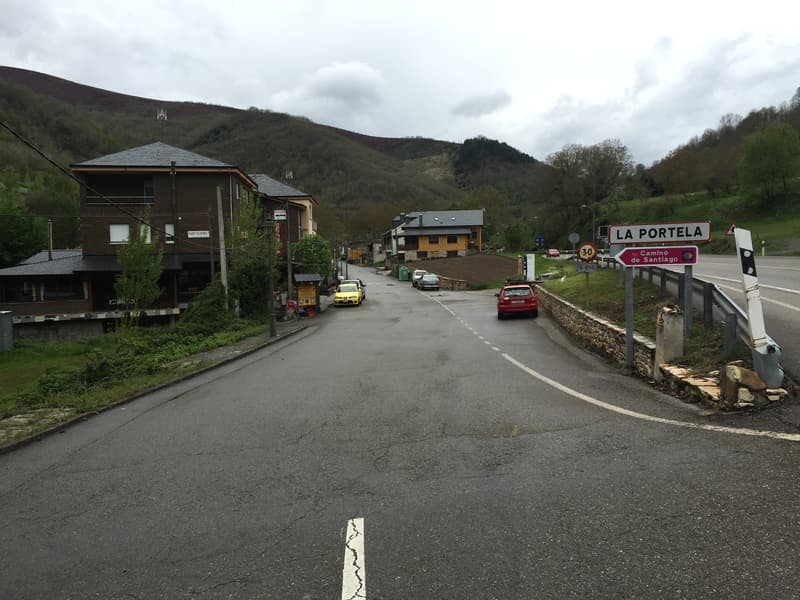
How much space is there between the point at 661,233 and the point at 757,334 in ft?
11.1

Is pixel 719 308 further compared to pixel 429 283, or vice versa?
pixel 429 283

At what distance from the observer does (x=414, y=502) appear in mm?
4488

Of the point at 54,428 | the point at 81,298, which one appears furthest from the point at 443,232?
the point at 54,428

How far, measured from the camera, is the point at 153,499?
4934mm

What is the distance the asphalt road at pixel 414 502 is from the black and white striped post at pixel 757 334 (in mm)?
895

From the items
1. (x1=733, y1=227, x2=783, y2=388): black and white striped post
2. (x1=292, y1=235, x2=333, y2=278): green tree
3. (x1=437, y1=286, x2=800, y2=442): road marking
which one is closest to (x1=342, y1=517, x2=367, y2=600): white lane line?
(x1=437, y1=286, x2=800, y2=442): road marking

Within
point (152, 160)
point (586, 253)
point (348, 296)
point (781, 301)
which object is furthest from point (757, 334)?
point (152, 160)

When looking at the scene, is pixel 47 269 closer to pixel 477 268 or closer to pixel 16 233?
pixel 16 233

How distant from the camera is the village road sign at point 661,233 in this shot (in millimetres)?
9453

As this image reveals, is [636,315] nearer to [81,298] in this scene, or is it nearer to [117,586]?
[117,586]

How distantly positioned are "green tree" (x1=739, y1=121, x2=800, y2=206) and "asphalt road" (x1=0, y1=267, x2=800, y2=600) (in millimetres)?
60028

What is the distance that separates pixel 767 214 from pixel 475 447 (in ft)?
207

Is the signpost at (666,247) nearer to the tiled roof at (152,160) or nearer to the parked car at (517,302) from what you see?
the parked car at (517,302)

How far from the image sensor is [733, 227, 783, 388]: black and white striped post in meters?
6.50
